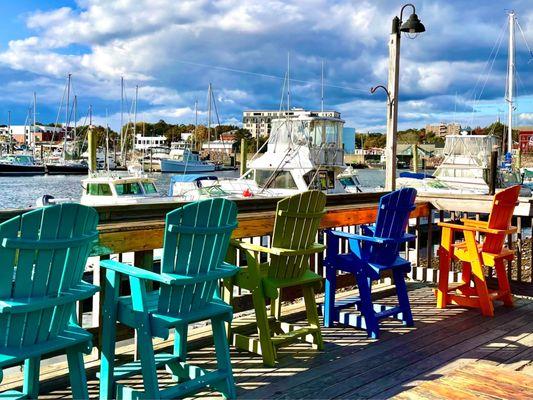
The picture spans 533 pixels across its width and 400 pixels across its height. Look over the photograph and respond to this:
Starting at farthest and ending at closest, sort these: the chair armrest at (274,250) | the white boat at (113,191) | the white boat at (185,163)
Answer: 1. the white boat at (185,163)
2. the white boat at (113,191)
3. the chair armrest at (274,250)

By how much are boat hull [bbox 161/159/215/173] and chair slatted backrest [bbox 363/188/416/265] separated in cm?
5612

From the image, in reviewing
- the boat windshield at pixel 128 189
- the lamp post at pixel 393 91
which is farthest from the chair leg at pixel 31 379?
the boat windshield at pixel 128 189

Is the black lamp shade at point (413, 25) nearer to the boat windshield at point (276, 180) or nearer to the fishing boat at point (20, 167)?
the boat windshield at point (276, 180)

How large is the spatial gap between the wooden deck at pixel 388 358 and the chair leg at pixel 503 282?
26 centimetres

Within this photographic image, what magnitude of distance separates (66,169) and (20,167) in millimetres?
4352

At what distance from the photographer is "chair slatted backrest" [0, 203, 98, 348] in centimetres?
238

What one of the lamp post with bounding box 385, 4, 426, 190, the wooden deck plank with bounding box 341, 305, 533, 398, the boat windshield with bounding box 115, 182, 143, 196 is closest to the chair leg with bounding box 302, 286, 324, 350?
the wooden deck plank with bounding box 341, 305, 533, 398

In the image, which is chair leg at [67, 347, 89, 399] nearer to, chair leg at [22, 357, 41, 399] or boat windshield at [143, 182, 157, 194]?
chair leg at [22, 357, 41, 399]

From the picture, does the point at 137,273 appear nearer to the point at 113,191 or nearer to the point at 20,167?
the point at 113,191

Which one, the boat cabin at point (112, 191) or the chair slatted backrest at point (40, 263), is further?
the boat cabin at point (112, 191)

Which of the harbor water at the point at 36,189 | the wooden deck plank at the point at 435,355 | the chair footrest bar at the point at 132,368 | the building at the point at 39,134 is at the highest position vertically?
the building at the point at 39,134

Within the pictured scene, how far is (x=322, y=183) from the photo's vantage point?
20.5 metres

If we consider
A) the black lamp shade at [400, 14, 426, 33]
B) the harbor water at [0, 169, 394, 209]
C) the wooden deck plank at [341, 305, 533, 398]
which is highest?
the black lamp shade at [400, 14, 426, 33]

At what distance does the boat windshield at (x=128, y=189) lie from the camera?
21.4 meters
